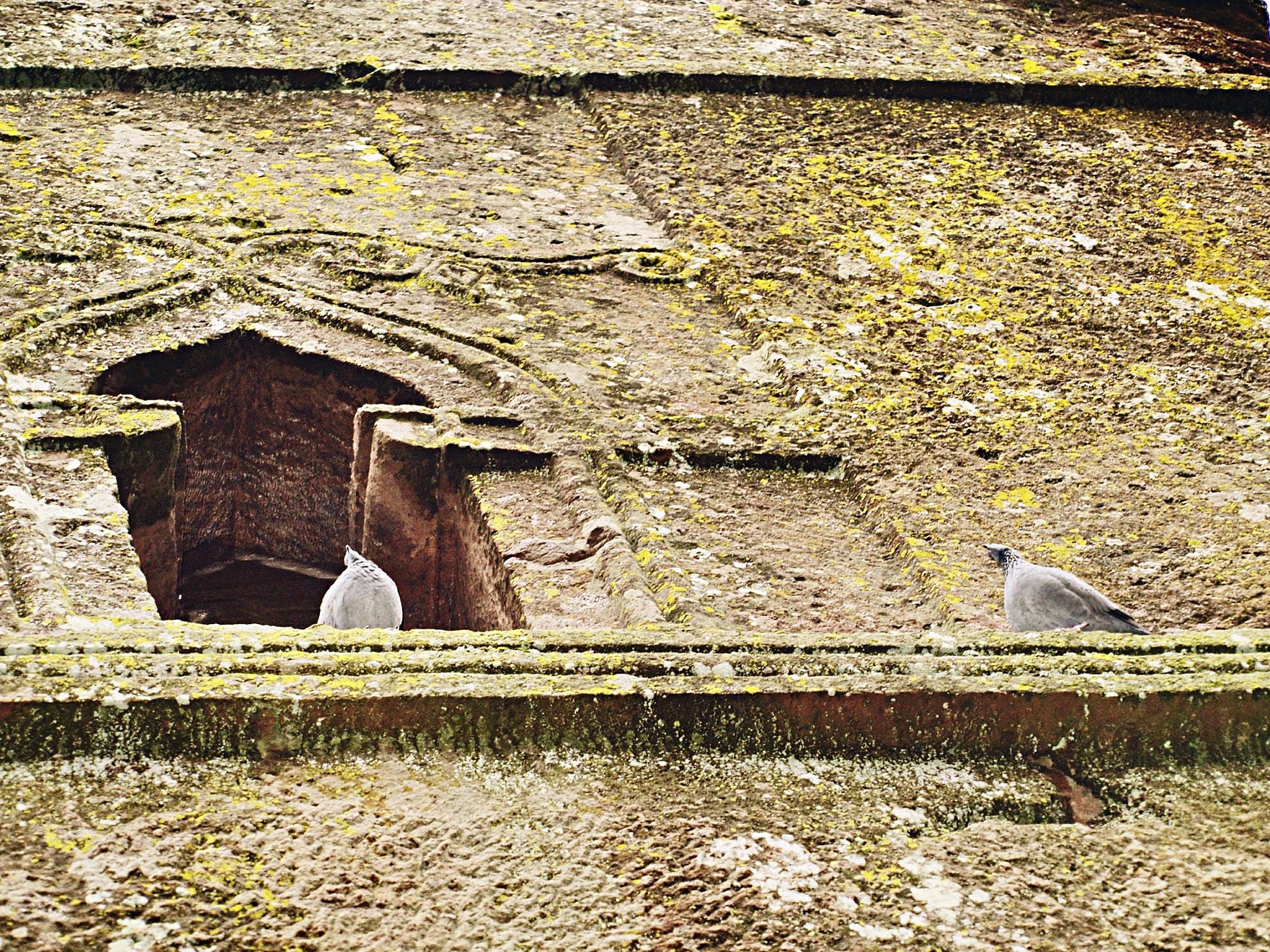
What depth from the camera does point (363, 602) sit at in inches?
133

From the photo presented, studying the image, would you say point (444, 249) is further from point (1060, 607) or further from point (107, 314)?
point (1060, 607)

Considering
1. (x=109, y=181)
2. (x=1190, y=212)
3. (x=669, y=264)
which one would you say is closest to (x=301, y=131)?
(x=109, y=181)

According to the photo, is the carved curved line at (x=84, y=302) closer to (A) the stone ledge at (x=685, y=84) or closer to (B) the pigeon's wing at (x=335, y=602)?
(B) the pigeon's wing at (x=335, y=602)

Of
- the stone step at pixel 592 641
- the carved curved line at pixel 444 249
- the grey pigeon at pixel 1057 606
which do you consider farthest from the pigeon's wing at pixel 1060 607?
the carved curved line at pixel 444 249

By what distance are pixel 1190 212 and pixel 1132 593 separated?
2635 mm

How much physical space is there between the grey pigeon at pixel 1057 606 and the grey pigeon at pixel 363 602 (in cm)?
144

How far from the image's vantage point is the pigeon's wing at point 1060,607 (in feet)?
10.4

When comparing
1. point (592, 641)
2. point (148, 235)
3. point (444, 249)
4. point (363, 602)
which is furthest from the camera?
point (444, 249)

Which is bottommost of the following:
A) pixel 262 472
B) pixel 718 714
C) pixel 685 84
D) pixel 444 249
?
pixel 718 714

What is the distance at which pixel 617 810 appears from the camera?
8.05 ft

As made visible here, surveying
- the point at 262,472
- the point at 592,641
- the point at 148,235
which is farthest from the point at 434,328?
the point at 592,641

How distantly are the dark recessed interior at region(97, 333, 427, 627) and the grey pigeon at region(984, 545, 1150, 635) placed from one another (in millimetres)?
1930

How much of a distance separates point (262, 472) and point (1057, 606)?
269cm

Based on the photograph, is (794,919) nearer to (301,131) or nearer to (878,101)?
(301,131)
